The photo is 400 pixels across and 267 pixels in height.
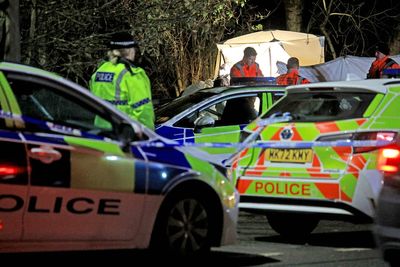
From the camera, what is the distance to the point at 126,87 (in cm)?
841

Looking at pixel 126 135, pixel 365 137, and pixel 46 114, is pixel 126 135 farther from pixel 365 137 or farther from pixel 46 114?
pixel 365 137

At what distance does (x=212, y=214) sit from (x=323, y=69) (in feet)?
35.9

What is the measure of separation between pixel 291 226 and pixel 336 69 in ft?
30.6

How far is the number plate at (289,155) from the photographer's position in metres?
8.36

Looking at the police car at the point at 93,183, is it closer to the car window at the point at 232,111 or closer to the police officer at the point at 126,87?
the police officer at the point at 126,87

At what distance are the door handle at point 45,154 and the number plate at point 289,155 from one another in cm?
270

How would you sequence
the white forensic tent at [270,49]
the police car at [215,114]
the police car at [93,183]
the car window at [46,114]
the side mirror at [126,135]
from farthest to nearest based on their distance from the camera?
1. the white forensic tent at [270,49]
2. the police car at [215,114]
3. the side mirror at [126,135]
4. the car window at [46,114]
5. the police car at [93,183]

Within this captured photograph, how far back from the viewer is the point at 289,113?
8891mm

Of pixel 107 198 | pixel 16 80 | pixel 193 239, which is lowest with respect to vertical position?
pixel 193 239

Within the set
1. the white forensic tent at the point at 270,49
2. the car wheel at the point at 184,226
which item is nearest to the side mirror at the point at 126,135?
the car wheel at the point at 184,226

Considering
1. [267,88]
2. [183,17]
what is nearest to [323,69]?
[183,17]

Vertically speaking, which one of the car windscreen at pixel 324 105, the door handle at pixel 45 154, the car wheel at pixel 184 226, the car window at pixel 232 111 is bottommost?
the car wheel at pixel 184 226

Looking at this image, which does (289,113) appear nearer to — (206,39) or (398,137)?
(398,137)

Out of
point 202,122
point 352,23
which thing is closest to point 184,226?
point 202,122
